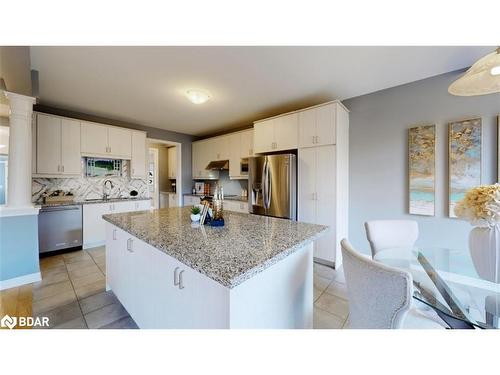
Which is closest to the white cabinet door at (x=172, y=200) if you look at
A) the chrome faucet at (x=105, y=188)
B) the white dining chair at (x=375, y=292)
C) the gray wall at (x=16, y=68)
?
the chrome faucet at (x=105, y=188)

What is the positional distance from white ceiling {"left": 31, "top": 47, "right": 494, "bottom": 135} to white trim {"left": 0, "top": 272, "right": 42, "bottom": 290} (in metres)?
2.36

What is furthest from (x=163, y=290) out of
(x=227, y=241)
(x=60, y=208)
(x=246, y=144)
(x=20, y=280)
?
(x=246, y=144)

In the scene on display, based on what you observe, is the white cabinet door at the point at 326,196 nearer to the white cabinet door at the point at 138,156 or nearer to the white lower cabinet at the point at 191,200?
the white lower cabinet at the point at 191,200

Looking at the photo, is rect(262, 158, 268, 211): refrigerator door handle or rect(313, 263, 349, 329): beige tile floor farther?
rect(262, 158, 268, 211): refrigerator door handle

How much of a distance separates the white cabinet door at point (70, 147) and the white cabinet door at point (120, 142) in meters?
0.49

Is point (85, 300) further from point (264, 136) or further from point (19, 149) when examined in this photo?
point (264, 136)

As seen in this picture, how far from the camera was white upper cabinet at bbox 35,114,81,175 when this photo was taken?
313cm

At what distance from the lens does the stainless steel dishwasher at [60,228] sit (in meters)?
3.00

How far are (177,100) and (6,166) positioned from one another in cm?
217

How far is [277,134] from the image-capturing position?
130 inches

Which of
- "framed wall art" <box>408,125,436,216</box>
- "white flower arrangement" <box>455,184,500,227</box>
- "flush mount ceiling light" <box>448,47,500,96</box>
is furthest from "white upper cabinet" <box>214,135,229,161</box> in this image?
"white flower arrangement" <box>455,184,500,227</box>

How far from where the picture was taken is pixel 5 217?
6.98 ft

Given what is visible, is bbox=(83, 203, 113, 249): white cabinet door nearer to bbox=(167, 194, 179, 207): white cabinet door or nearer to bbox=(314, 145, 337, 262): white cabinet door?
bbox=(167, 194, 179, 207): white cabinet door
